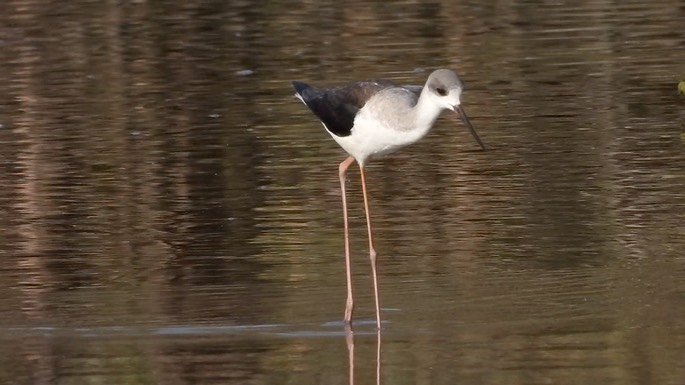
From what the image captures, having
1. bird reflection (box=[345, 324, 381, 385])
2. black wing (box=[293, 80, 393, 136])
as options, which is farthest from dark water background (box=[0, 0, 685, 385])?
black wing (box=[293, 80, 393, 136])

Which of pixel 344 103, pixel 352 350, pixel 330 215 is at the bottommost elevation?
pixel 330 215

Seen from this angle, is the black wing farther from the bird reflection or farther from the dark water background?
the bird reflection

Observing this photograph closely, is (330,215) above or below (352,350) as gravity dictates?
below

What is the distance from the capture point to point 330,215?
1021cm

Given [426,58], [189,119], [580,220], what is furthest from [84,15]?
[580,220]

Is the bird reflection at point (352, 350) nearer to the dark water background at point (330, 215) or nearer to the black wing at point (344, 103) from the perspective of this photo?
the dark water background at point (330, 215)

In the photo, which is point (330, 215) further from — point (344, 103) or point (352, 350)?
point (352, 350)

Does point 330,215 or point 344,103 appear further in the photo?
point 330,215

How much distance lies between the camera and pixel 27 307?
833 cm

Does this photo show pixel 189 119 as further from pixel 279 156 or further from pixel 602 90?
pixel 602 90

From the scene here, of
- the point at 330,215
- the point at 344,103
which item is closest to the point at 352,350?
the point at 344,103

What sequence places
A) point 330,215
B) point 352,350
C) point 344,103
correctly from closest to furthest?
1. point 352,350
2. point 344,103
3. point 330,215

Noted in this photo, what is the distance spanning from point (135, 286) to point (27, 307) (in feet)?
2.06

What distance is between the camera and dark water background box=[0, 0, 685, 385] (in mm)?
7375
